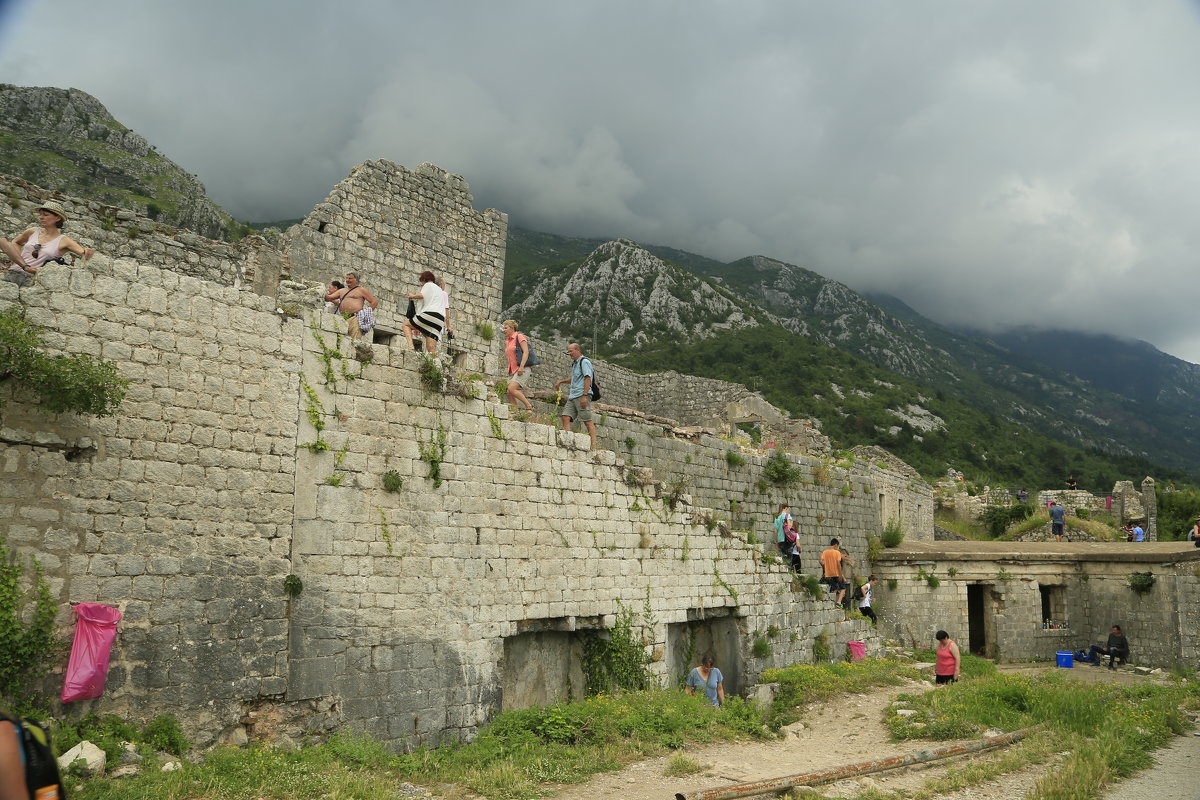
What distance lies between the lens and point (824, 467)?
20078mm

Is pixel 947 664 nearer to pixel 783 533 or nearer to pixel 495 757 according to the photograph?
pixel 783 533

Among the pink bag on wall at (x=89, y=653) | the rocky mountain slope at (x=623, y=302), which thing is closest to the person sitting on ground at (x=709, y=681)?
the pink bag on wall at (x=89, y=653)

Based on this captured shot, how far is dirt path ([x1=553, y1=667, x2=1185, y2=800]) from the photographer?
850 cm

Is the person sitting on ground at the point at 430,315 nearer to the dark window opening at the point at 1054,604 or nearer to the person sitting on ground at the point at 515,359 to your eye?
the person sitting on ground at the point at 515,359

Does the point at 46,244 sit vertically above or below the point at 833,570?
above

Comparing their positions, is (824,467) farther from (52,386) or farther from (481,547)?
(52,386)

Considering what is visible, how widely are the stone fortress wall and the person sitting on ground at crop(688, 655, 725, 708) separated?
33 cm

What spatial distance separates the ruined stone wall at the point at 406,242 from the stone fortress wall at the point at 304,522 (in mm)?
504

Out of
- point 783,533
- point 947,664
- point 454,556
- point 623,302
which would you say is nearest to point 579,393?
point 454,556

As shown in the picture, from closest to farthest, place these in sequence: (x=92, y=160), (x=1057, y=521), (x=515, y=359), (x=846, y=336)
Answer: (x=515, y=359)
(x=1057, y=521)
(x=92, y=160)
(x=846, y=336)

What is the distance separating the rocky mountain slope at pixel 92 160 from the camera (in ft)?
128

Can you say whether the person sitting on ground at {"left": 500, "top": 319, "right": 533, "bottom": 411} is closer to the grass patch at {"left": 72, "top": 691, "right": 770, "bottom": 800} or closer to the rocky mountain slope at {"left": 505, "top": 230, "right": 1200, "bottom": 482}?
the grass patch at {"left": 72, "top": 691, "right": 770, "bottom": 800}

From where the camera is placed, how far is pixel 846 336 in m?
92.9

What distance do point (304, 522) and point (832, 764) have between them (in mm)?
7145
